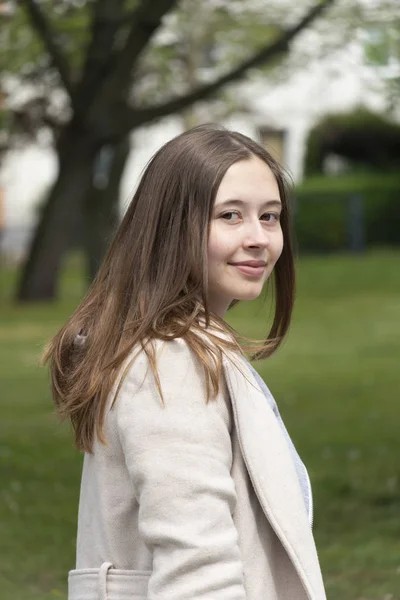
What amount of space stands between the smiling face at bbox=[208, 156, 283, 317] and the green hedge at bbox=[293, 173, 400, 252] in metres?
26.0

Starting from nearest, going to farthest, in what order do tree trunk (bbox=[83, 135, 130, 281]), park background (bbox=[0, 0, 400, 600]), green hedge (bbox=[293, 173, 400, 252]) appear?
park background (bbox=[0, 0, 400, 600])
tree trunk (bbox=[83, 135, 130, 281])
green hedge (bbox=[293, 173, 400, 252])

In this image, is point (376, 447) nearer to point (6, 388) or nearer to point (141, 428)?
point (6, 388)

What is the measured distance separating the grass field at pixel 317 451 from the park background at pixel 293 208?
0.07 ft

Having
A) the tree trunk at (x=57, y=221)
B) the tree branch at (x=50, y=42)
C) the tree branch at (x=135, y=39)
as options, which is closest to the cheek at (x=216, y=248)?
the tree branch at (x=135, y=39)

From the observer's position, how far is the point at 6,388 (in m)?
12.8

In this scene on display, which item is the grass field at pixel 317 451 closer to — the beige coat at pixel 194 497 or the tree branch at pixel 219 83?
the beige coat at pixel 194 497

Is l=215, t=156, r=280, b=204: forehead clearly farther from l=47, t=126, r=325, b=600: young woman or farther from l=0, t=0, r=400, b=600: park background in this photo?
l=0, t=0, r=400, b=600: park background

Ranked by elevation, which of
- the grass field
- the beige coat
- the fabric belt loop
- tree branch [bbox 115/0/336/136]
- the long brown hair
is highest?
tree branch [bbox 115/0/336/136]

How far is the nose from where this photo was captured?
96.0 inches

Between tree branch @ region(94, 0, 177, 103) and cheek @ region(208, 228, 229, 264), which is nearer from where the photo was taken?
cheek @ region(208, 228, 229, 264)

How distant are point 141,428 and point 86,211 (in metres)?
21.3

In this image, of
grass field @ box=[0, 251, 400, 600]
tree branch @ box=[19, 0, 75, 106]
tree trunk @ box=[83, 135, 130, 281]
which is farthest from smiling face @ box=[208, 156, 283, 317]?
tree trunk @ box=[83, 135, 130, 281]

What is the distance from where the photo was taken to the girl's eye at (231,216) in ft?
8.00

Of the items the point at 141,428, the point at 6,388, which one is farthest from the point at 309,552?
the point at 6,388
